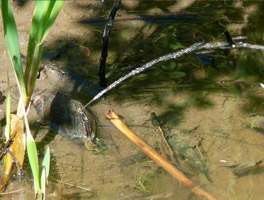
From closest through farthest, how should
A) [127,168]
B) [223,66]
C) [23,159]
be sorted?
[23,159] < [127,168] < [223,66]

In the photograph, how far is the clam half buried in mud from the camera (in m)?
2.82

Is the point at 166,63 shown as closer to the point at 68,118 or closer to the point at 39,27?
the point at 68,118

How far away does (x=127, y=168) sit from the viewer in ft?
8.73

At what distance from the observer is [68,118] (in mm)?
2846

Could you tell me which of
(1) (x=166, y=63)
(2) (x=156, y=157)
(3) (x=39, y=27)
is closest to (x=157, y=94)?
(1) (x=166, y=63)

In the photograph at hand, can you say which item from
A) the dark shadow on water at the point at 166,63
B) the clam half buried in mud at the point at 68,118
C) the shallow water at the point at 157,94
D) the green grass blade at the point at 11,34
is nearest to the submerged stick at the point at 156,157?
the shallow water at the point at 157,94

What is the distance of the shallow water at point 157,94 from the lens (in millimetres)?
2566

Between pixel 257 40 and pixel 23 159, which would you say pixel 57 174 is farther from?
pixel 257 40

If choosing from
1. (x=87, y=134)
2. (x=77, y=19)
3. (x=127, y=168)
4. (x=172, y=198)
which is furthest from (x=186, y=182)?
(x=77, y=19)

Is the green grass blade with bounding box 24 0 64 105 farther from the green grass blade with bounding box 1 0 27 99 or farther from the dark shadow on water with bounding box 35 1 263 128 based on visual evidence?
the dark shadow on water with bounding box 35 1 263 128

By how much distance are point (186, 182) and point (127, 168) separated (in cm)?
37

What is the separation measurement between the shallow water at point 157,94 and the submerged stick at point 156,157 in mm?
39

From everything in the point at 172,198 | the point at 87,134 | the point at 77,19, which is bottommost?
the point at 172,198

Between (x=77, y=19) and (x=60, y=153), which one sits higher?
(x=77, y=19)
